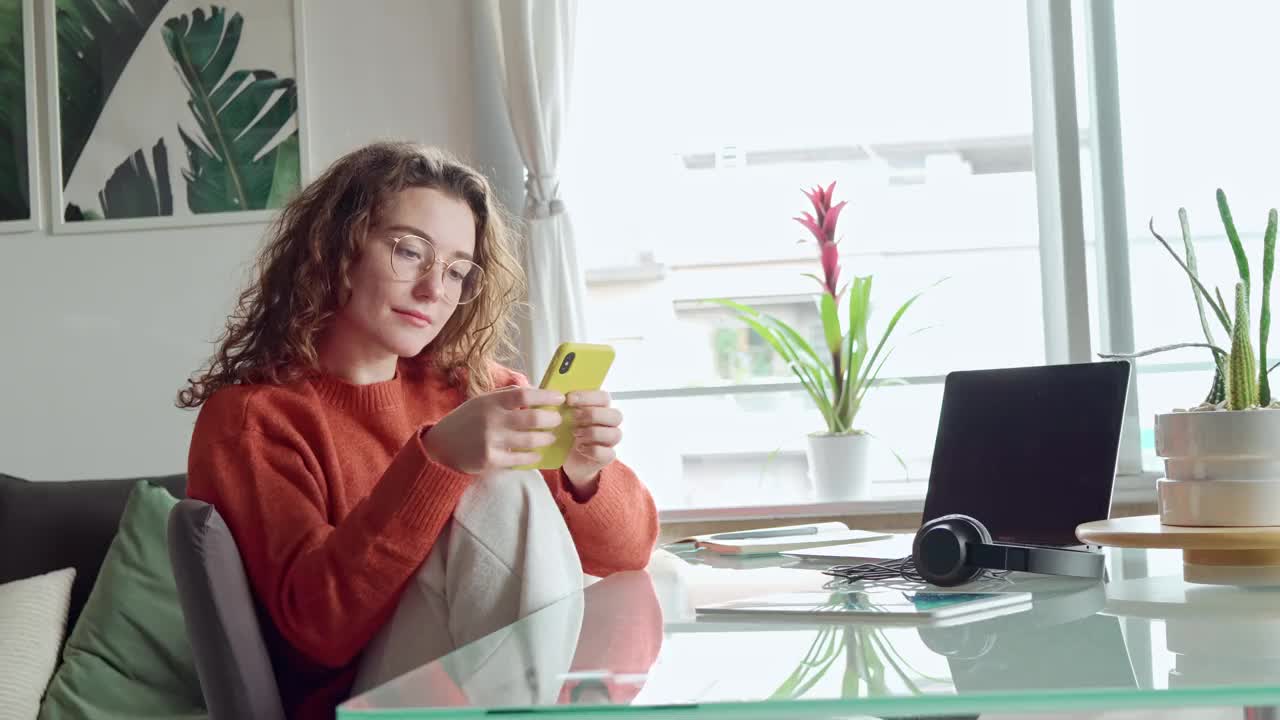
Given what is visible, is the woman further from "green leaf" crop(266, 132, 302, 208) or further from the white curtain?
"green leaf" crop(266, 132, 302, 208)

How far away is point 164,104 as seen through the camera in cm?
329

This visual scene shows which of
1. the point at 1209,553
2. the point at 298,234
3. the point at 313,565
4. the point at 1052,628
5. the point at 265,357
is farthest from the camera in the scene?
the point at 298,234

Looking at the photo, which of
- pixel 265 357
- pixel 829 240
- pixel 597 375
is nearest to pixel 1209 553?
pixel 597 375

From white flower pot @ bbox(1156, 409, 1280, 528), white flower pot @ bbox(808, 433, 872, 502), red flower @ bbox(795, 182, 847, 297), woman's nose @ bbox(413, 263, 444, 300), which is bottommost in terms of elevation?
white flower pot @ bbox(808, 433, 872, 502)

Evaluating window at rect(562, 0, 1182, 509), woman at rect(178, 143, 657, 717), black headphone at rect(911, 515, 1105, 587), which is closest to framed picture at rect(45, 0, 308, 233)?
window at rect(562, 0, 1182, 509)

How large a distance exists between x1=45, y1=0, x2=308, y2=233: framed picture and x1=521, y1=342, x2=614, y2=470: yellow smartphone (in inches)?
86.1

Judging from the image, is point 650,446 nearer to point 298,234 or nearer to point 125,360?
point 125,360

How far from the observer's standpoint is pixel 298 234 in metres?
1.77

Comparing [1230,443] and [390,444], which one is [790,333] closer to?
[390,444]

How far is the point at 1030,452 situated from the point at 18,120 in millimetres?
2999

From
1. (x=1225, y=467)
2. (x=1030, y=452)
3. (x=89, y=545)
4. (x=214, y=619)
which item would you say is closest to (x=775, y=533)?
(x=1030, y=452)

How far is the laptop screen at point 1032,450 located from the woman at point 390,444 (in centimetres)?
42

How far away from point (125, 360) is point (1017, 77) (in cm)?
258

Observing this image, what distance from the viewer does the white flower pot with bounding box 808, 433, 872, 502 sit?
3000 millimetres
